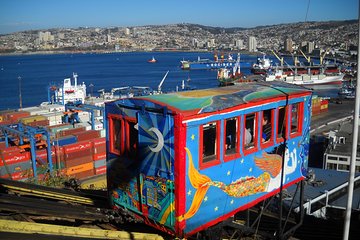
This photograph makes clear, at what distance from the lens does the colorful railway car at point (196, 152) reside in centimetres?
566

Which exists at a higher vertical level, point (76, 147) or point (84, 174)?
point (76, 147)

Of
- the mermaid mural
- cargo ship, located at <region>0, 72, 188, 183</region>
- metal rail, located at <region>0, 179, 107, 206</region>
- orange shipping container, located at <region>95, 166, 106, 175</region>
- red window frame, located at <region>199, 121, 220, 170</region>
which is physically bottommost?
orange shipping container, located at <region>95, 166, 106, 175</region>

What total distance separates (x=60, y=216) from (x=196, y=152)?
2.30 metres

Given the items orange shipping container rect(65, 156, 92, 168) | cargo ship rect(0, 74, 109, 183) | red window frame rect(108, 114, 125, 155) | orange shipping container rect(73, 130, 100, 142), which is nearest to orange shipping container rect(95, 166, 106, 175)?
cargo ship rect(0, 74, 109, 183)

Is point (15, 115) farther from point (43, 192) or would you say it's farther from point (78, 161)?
point (43, 192)

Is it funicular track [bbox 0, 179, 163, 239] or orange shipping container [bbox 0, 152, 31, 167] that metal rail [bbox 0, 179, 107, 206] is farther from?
orange shipping container [bbox 0, 152, 31, 167]

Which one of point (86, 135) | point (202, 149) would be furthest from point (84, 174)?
point (202, 149)

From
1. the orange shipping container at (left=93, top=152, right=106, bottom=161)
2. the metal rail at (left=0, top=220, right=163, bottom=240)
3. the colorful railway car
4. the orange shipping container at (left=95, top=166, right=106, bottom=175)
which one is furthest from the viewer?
the orange shipping container at (left=95, top=166, right=106, bottom=175)

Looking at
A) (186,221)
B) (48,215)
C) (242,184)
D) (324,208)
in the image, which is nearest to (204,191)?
A: (186,221)

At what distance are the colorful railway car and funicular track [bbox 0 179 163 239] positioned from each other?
0.39 m

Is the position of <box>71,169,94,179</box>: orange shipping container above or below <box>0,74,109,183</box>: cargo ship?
below

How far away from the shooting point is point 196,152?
226 inches

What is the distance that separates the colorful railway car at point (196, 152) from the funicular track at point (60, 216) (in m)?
0.39

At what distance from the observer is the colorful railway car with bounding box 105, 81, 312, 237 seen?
223 inches
